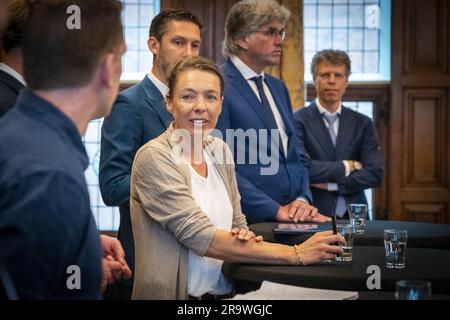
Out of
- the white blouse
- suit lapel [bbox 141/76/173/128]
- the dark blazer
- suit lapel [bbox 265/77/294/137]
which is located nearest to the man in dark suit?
the dark blazer

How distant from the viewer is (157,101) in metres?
3.11

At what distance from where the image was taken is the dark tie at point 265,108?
361cm

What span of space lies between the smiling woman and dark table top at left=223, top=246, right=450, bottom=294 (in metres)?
0.04

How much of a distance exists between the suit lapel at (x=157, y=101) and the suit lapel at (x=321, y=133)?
1.48 metres

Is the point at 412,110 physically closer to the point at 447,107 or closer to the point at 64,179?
the point at 447,107

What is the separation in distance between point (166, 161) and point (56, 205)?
1069 mm

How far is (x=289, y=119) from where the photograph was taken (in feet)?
12.4

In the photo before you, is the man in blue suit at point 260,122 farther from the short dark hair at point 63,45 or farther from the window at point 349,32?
the window at point 349,32

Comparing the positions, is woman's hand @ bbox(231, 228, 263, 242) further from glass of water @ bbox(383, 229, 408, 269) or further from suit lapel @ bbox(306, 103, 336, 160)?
suit lapel @ bbox(306, 103, 336, 160)

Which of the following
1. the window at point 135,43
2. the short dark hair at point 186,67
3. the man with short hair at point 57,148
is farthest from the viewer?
the window at point 135,43

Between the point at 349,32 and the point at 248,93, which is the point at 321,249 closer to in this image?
the point at 248,93

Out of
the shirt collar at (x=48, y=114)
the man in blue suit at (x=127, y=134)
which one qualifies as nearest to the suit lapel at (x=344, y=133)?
the man in blue suit at (x=127, y=134)

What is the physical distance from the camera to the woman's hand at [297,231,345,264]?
8.23ft
